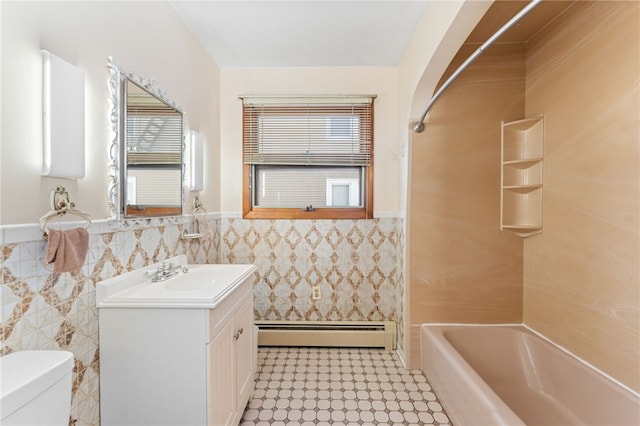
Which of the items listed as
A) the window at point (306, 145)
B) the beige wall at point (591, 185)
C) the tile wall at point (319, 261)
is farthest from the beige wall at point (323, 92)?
the beige wall at point (591, 185)

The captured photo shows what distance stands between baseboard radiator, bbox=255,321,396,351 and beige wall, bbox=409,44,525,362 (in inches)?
13.7

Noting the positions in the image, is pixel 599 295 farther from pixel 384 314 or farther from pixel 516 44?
pixel 516 44

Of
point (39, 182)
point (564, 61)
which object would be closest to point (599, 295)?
point (564, 61)

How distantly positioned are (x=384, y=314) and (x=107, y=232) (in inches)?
84.2

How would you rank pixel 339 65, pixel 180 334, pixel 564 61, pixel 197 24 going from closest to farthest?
1. pixel 180 334
2. pixel 564 61
3. pixel 197 24
4. pixel 339 65

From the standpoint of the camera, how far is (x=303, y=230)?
2.61 m

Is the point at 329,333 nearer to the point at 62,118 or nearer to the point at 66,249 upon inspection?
the point at 66,249

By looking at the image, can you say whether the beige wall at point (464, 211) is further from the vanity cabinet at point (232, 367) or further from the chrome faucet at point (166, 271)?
the chrome faucet at point (166, 271)

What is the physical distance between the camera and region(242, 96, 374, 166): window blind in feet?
8.57

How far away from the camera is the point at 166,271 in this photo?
5.37 feet

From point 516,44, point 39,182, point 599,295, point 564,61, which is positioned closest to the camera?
point 39,182

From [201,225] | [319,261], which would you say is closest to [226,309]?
[201,225]

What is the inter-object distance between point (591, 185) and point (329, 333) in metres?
2.05

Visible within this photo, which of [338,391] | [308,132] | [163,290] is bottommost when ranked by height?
[338,391]
